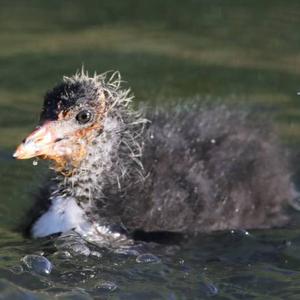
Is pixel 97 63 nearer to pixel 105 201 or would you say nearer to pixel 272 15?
pixel 272 15

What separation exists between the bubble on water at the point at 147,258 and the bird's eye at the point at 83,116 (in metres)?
0.77

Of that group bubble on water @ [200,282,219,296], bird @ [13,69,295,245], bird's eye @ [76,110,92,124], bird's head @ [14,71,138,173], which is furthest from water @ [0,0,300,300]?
bird's eye @ [76,110,92,124]

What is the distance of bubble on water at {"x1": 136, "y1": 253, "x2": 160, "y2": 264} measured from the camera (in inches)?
263

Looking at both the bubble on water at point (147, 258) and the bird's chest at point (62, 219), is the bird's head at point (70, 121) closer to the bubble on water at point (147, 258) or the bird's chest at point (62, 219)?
the bird's chest at point (62, 219)

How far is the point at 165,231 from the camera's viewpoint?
6.98 metres

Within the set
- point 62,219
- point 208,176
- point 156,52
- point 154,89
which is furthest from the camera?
point 156,52

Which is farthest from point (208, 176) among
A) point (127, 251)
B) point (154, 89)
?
point (154, 89)

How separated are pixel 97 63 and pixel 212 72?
2.83ft

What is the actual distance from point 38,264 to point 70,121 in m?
0.78

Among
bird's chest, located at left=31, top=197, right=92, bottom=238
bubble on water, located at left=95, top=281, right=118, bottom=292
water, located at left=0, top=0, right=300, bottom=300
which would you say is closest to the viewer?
bubble on water, located at left=95, top=281, right=118, bottom=292

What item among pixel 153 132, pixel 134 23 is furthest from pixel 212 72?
pixel 153 132

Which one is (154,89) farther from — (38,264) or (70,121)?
(38,264)

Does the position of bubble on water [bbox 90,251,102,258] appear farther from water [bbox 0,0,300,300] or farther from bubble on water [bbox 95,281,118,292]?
bubble on water [bbox 95,281,118,292]

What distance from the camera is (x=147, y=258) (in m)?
6.70
